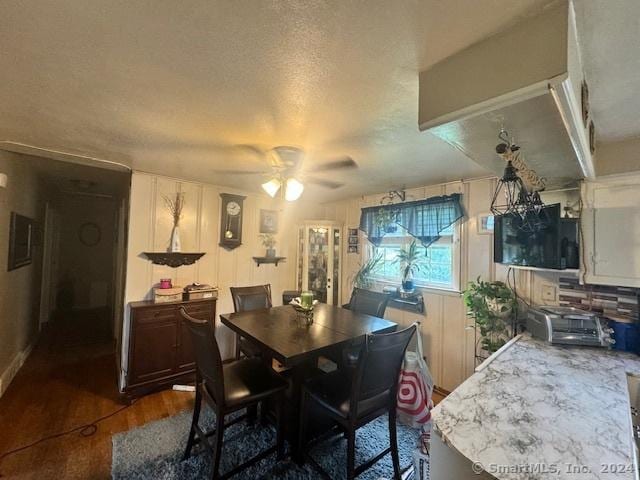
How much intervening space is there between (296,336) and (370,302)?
1248 mm

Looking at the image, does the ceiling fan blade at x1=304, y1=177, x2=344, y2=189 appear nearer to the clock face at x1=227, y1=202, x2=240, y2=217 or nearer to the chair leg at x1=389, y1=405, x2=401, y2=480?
the clock face at x1=227, y1=202, x2=240, y2=217

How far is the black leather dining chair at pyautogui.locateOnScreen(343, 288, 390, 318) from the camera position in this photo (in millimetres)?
2904

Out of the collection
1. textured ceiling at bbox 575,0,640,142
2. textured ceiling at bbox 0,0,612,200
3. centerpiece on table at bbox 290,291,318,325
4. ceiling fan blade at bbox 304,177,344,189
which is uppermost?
textured ceiling at bbox 575,0,640,142

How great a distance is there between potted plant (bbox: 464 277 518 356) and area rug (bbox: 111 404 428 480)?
3.32ft

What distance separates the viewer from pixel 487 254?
2.67m

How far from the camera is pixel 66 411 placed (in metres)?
2.40

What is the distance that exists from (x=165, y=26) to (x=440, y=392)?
3.61 metres

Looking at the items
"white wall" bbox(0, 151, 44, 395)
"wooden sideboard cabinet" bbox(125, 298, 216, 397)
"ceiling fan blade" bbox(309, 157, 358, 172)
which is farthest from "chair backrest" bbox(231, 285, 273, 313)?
"white wall" bbox(0, 151, 44, 395)

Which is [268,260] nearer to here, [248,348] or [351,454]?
[248,348]

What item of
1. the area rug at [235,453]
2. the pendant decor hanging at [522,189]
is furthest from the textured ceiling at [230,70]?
the area rug at [235,453]

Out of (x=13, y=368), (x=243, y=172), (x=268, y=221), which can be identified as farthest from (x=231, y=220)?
(x=13, y=368)

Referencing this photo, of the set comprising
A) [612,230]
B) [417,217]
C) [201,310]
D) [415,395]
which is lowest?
[415,395]

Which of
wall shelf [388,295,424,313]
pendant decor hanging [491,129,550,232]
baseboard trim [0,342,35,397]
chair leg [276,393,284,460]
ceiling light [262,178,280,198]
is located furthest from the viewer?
wall shelf [388,295,424,313]

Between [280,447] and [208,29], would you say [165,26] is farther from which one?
[280,447]
